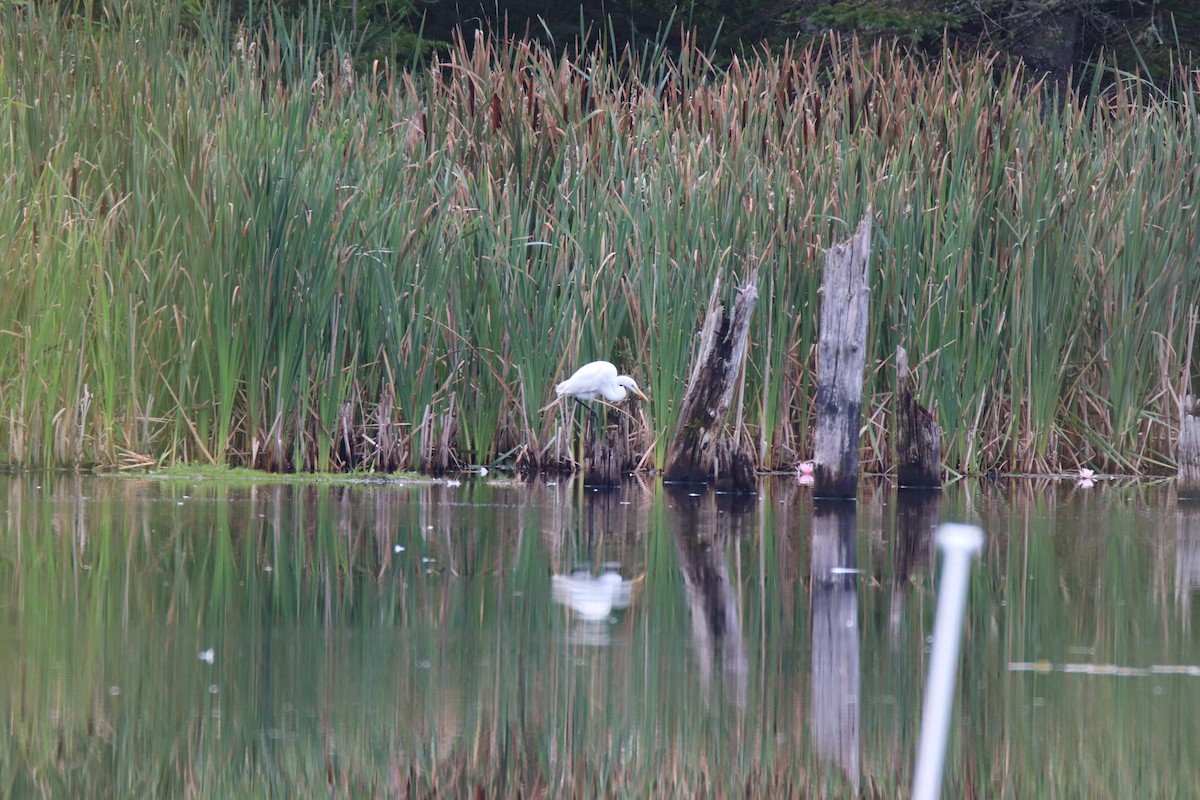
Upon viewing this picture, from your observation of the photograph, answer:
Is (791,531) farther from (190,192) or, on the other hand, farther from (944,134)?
(944,134)

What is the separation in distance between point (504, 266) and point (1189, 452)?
3.25 meters

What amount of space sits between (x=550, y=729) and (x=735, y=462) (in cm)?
425

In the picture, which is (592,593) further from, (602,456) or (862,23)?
(862,23)

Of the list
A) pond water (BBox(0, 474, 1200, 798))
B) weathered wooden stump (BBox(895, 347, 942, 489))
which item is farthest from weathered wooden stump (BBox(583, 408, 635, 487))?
weathered wooden stump (BBox(895, 347, 942, 489))

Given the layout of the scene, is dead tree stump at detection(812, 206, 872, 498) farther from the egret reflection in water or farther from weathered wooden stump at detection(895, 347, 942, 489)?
the egret reflection in water

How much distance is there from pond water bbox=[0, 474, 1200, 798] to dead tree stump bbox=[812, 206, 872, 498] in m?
0.71

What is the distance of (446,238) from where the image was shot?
322 inches

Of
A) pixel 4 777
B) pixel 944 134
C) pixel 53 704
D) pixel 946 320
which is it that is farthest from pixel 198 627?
pixel 944 134

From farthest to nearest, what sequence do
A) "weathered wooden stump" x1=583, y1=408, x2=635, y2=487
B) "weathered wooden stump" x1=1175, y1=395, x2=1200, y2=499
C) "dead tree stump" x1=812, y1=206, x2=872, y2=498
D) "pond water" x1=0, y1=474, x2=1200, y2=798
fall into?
"weathered wooden stump" x1=583, y1=408, x2=635, y2=487 < "weathered wooden stump" x1=1175, y1=395, x2=1200, y2=499 < "dead tree stump" x1=812, y1=206, x2=872, y2=498 < "pond water" x1=0, y1=474, x2=1200, y2=798

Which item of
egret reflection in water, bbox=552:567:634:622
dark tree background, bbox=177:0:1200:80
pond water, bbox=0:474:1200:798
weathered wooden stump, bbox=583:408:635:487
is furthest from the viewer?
dark tree background, bbox=177:0:1200:80

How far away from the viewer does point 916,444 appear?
7570 mm

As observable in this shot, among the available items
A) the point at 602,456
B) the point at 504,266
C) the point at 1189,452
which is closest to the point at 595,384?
the point at 602,456

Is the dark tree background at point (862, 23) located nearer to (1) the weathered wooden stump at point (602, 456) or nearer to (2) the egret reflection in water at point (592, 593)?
(1) the weathered wooden stump at point (602, 456)

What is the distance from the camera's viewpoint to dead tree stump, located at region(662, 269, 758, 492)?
741 centimetres
